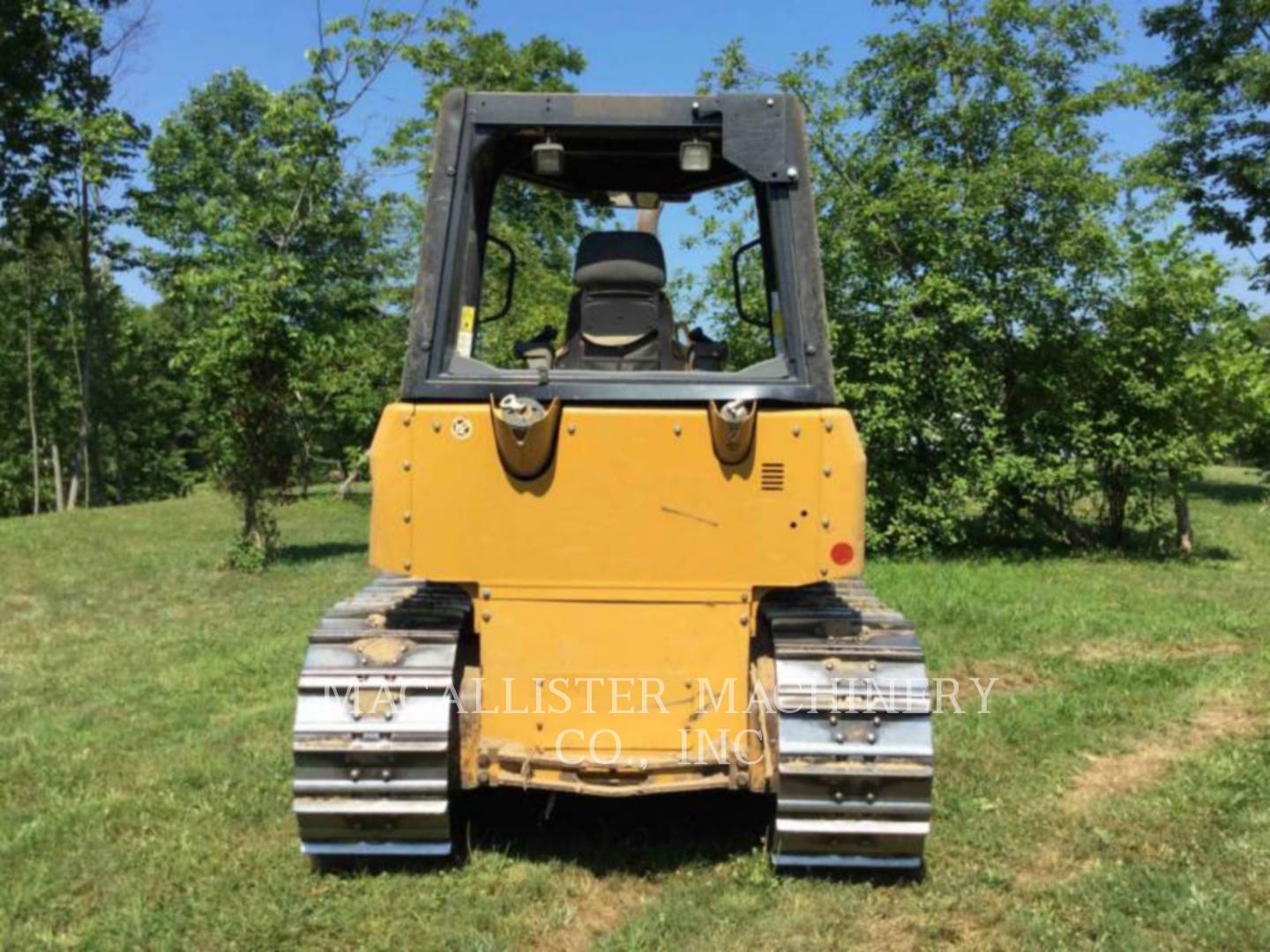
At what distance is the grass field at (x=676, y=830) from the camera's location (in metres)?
3.45

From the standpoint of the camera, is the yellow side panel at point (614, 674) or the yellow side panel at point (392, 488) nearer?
the yellow side panel at point (392, 488)

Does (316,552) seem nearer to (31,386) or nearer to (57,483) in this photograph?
(31,386)

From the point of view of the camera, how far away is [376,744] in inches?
138

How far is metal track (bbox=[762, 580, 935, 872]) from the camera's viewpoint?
11.4 feet

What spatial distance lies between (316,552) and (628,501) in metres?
11.6

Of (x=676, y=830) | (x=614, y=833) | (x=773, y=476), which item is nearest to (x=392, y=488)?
(x=773, y=476)

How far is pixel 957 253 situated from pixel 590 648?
30.2 ft

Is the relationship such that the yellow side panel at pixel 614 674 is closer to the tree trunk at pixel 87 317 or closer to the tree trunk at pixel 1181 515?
the tree trunk at pixel 1181 515

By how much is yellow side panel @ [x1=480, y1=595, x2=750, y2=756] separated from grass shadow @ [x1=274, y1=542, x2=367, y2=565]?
10078mm

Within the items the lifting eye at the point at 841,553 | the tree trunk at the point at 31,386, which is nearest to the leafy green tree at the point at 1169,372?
the lifting eye at the point at 841,553

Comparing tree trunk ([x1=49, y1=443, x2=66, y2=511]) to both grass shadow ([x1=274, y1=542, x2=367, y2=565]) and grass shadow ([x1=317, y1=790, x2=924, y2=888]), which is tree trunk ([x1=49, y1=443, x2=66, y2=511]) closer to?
grass shadow ([x1=274, y1=542, x2=367, y2=565])

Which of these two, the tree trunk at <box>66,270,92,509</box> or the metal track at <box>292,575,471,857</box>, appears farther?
the tree trunk at <box>66,270,92,509</box>

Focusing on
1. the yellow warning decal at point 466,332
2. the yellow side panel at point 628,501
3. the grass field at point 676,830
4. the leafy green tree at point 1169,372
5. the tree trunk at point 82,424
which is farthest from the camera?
the tree trunk at point 82,424

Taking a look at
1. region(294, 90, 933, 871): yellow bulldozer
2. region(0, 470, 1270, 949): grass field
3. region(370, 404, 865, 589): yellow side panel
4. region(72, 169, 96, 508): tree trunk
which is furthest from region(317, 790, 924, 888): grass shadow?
region(72, 169, 96, 508): tree trunk
